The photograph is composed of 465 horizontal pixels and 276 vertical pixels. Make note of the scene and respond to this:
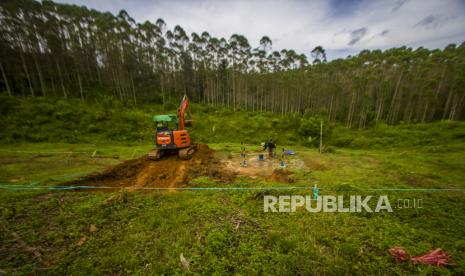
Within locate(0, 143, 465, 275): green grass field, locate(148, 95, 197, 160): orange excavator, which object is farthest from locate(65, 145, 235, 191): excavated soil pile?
locate(0, 143, 465, 275): green grass field

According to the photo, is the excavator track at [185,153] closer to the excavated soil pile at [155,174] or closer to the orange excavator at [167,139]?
the orange excavator at [167,139]

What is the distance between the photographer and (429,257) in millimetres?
3164

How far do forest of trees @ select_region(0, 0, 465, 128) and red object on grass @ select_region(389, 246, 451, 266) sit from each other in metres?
33.8

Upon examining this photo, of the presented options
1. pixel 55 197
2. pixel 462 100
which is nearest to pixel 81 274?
pixel 55 197

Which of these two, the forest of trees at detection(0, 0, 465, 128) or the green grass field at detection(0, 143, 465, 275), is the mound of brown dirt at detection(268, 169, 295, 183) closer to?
the green grass field at detection(0, 143, 465, 275)

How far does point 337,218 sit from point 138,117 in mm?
24084

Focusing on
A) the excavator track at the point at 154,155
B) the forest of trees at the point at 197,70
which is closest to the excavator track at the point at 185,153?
the excavator track at the point at 154,155

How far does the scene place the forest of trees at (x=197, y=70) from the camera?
27.6 metres

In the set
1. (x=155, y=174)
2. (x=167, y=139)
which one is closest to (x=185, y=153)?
(x=167, y=139)

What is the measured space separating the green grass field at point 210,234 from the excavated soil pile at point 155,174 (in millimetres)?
1306

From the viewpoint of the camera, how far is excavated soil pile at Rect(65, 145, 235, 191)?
287 inches

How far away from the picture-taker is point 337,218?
4613mm

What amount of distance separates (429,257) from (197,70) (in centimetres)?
4581

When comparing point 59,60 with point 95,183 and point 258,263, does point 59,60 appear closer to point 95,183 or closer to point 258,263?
point 95,183
